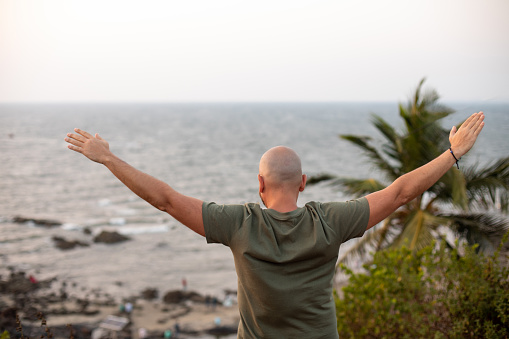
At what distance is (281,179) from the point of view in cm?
205

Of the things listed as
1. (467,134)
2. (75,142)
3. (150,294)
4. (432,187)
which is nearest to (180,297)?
(150,294)

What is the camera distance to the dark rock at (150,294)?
20097mm

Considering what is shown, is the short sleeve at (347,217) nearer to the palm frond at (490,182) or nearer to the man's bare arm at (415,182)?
the man's bare arm at (415,182)

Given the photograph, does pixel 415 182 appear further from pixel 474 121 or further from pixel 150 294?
pixel 150 294

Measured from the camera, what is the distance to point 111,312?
722 inches

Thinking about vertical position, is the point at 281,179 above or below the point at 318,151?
above

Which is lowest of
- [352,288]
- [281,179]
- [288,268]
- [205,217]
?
[352,288]

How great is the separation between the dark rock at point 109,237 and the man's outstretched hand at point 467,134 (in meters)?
27.7

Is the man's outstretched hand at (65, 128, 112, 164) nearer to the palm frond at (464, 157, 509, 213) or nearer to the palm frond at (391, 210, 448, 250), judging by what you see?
the palm frond at (391, 210, 448, 250)

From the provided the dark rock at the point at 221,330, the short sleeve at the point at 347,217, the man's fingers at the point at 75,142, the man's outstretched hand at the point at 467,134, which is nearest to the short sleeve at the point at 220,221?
the short sleeve at the point at 347,217

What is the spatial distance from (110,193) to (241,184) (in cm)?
1296

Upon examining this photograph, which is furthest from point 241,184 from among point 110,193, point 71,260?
point 71,260

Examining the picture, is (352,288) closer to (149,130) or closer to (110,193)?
(110,193)

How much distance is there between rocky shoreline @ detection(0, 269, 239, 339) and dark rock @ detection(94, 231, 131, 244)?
596 cm
